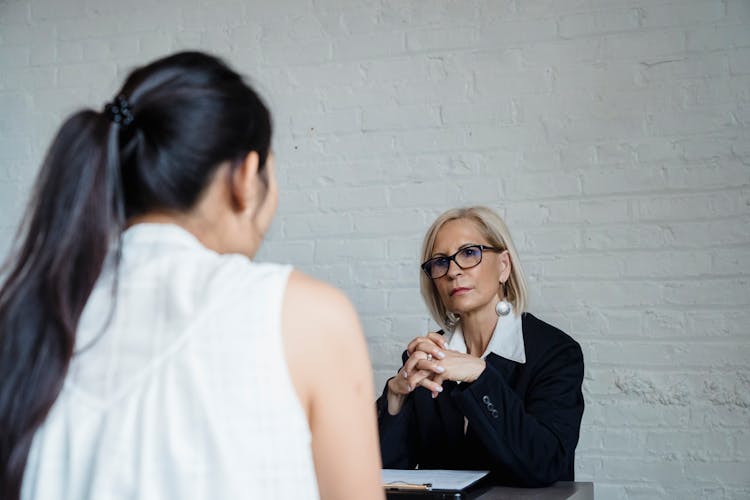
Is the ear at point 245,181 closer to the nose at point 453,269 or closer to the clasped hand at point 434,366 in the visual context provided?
the clasped hand at point 434,366

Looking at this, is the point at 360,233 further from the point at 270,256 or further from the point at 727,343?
the point at 727,343

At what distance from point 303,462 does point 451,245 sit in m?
1.76

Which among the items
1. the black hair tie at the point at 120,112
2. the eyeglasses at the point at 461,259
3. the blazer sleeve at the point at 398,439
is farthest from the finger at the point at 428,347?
the black hair tie at the point at 120,112

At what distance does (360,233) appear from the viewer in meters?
3.26

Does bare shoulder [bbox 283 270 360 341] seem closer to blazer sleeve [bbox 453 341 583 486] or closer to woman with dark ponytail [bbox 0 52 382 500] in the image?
woman with dark ponytail [bbox 0 52 382 500]

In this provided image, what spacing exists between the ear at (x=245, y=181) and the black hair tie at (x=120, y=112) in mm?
124

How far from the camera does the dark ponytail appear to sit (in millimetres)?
880

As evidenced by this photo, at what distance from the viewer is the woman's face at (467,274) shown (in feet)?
8.35

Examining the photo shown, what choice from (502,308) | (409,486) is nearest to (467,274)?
(502,308)

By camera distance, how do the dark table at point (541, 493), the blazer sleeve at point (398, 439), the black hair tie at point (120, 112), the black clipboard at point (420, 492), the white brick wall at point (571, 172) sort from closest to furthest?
the black hair tie at point (120, 112), the black clipboard at point (420, 492), the dark table at point (541, 493), the blazer sleeve at point (398, 439), the white brick wall at point (571, 172)

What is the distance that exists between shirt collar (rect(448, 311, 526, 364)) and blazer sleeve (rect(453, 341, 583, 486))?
0.15m

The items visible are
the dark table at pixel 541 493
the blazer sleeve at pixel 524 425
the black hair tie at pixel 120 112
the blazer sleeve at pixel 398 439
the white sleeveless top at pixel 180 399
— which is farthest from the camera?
the blazer sleeve at pixel 398 439

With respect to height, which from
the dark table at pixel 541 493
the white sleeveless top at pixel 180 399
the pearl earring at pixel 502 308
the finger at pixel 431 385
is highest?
the white sleeveless top at pixel 180 399

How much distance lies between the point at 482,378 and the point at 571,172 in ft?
3.83
